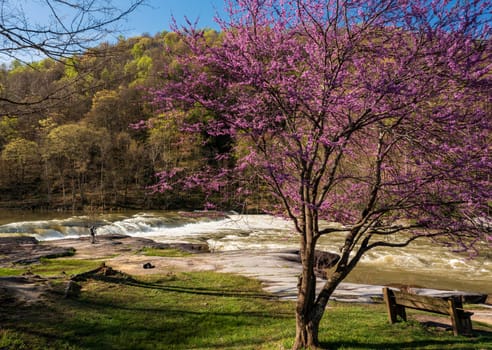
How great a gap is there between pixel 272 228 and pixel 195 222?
6.90 meters

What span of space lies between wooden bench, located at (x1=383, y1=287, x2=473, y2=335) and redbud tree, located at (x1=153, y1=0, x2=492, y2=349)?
2.45 meters

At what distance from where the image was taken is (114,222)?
101 feet

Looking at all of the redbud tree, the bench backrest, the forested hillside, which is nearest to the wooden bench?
the bench backrest

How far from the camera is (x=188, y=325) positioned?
7.68m

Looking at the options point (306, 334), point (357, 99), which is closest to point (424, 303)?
point (306, 334)

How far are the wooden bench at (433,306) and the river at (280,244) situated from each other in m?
1.35

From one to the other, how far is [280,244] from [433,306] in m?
16.8

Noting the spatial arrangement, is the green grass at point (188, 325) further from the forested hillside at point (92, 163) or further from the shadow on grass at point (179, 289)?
the forested hillside at point (92, 163)

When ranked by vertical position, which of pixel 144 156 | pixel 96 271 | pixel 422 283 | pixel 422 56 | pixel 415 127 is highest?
pixel 144 156

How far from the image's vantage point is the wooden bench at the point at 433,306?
22.5ft

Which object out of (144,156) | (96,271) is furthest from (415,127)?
(144,156)

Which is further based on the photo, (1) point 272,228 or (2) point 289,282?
(1) point 272,228

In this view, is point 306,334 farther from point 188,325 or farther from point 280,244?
point 280,244

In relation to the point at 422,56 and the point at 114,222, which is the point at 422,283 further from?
the point at 114,222
